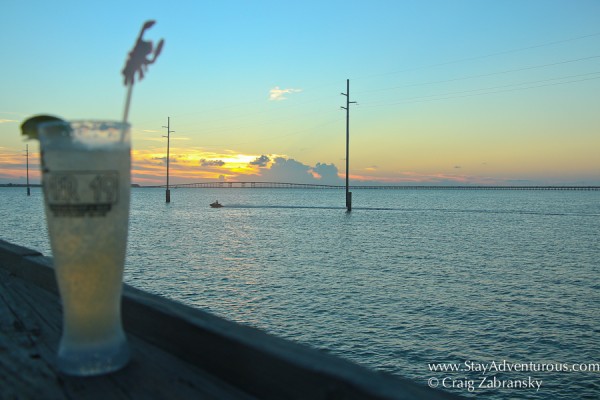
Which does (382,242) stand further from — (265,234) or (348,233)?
(265,234)

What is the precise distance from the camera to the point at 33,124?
1.56 meters

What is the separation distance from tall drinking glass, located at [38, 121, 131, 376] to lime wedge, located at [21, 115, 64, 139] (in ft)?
0.19

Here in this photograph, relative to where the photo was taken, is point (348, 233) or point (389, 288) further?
point (348, 233)

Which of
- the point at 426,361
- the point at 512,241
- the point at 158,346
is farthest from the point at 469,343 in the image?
the point at 512,241

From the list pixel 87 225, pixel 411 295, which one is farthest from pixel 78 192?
pixel 411 295

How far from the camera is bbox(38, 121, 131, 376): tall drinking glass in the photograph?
1.47 meters

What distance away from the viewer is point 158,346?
68.1 inches

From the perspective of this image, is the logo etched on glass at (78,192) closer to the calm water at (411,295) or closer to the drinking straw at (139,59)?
the drinking straw at (139,59)

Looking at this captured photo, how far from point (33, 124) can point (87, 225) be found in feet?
1.29

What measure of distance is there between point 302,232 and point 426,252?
462 inches

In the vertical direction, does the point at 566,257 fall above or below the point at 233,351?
below

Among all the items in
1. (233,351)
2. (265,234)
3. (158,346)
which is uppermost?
(233,351)

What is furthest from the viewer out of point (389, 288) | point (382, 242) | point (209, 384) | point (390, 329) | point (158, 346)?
point (382, 242)

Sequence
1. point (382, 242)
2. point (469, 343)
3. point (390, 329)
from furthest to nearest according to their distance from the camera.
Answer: point (382, 242)
point (390, 329)
point (469, 343)
